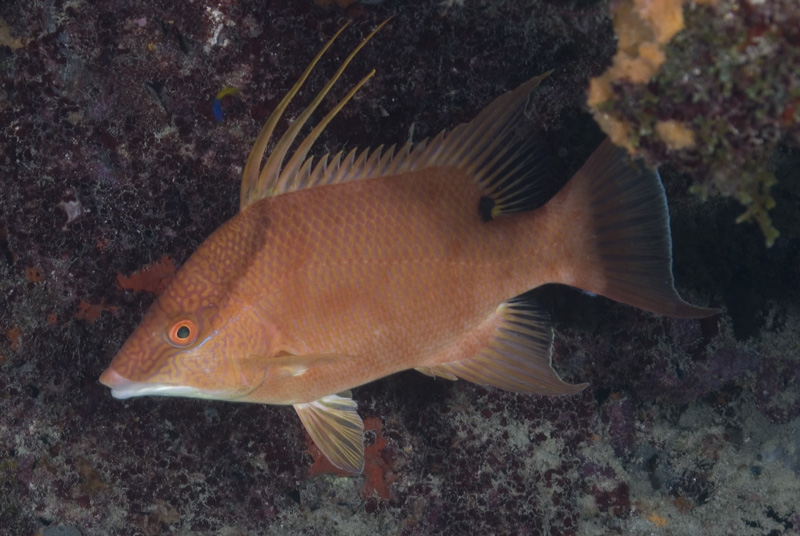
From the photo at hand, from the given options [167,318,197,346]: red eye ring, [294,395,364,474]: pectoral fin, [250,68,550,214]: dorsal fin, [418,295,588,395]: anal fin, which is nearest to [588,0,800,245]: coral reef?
[250,68,550,214]: dorsal fin

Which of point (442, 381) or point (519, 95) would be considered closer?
point (519, 95)

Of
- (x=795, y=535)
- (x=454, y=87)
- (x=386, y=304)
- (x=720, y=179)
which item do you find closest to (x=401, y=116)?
(x=454, y=87)

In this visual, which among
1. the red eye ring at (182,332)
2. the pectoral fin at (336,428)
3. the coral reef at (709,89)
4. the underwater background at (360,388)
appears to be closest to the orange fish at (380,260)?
the red eye ring at (182,332)

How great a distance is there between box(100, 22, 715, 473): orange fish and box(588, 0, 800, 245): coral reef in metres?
0.75

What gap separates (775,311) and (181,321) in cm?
362

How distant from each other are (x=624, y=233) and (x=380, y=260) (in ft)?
3.91

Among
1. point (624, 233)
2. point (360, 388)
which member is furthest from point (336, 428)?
point (624, 233)

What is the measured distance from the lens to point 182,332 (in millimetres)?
2443

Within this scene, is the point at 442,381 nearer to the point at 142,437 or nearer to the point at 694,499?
the point at 694,499

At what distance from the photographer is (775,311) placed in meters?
3.42

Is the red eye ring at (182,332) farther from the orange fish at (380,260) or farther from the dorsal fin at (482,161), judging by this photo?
the dorsal fin at (482,161)

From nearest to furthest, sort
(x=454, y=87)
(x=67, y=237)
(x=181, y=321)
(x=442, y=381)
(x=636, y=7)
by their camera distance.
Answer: (x=636, y=7) → (x=181, y=321) → (x=454, y=87) → (x=67, y=237) → (x=442, y=381)

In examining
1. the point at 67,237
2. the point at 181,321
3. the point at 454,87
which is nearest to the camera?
the point at 181,321

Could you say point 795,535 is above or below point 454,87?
below
